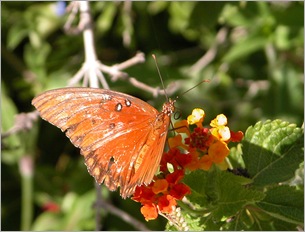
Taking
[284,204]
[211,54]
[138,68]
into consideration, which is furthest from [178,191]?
[211,54]

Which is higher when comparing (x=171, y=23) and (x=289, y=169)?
(x=171, y=23)

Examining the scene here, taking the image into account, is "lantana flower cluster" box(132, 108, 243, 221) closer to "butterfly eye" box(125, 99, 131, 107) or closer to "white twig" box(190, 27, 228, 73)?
"butterfly eye" box(125, 99, 131, 107)

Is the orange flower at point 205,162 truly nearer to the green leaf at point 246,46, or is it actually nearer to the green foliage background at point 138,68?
the green foliage background at point 138,68

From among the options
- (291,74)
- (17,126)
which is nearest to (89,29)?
(17,126)

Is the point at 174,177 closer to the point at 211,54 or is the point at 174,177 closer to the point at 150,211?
the point at 150,211

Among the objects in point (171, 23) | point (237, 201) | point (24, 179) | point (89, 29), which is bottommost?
point (237, 201)

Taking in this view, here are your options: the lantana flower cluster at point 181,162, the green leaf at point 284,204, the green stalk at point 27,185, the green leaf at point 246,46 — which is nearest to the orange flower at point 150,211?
the lantana flower cluster at point 181,162

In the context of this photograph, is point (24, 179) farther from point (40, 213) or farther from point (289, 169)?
point (289, 169)
